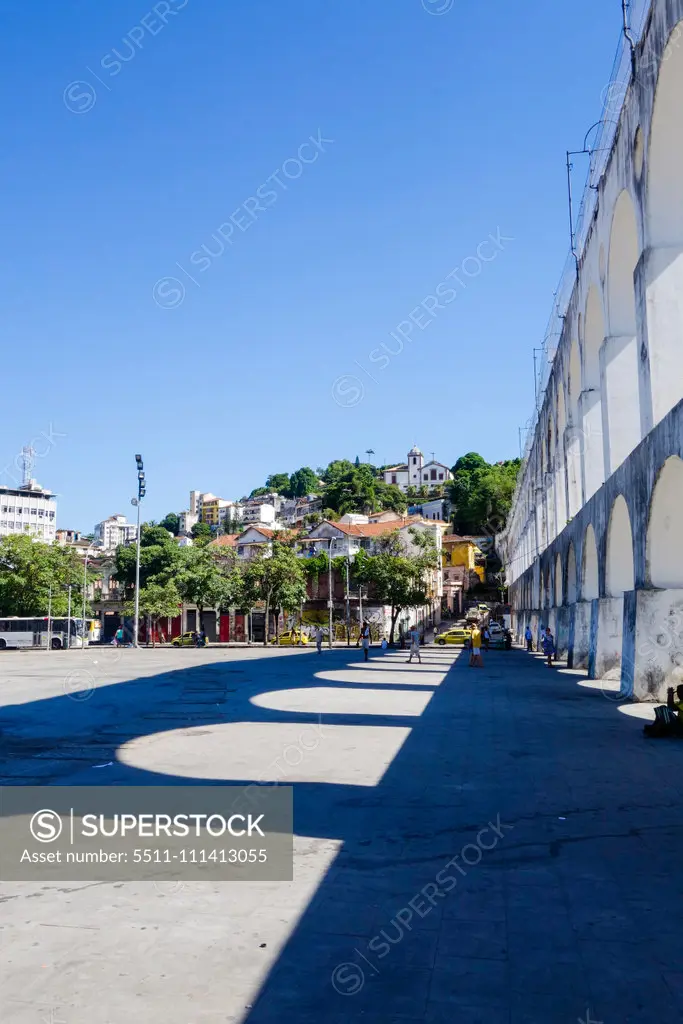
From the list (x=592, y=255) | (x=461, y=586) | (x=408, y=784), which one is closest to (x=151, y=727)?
(x=408, y=784)

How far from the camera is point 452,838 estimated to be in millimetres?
6730

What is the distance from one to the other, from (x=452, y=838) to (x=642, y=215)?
11.7 m

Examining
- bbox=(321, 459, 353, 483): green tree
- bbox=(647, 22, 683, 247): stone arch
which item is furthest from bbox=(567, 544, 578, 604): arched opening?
bbox=(321, 459, 353, 483): green tree

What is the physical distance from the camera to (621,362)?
19031 mm

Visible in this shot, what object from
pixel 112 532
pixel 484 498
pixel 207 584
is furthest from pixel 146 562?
pixel 112 532

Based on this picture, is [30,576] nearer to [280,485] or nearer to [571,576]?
[571,576]

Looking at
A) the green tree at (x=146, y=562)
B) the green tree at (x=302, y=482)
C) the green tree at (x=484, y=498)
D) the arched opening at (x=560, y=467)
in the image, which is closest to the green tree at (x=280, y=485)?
the green tree at (x=302, y=482)

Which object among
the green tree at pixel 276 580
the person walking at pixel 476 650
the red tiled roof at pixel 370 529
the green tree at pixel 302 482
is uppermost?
the green tree at pixel 302 482

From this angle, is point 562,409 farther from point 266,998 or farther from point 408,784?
point 266,998

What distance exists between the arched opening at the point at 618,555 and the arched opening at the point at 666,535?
3.60 m

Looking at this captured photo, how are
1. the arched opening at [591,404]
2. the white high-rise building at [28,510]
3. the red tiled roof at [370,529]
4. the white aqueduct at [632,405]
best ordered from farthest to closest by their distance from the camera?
the white high-rise building at [28,510]
the red tiled roof at [370,529]
the arched opening at [591,404]
the white aqueduct at [632,405]

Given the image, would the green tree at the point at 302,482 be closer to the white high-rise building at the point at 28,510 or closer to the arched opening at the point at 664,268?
the white high-rise building at the point at 28,510

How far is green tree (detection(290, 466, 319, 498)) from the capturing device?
158 m

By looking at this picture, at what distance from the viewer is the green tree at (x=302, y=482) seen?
158 meters
